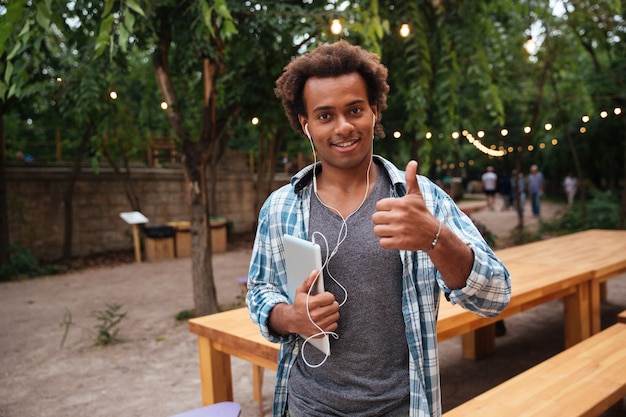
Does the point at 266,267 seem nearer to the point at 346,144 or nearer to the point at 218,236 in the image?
the point at 346,144

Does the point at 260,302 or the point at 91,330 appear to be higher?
the point at 260,302

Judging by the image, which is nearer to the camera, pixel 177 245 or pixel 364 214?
pixel 364 214

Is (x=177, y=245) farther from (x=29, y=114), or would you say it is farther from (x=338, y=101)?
(x=338, y=101)

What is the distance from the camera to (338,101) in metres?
1.35

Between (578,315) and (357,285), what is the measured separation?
356 cm

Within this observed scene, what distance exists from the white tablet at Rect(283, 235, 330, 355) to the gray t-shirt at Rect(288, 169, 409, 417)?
0.20 ft

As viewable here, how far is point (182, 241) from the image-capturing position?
38.5 feet

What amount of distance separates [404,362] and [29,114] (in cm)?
1093

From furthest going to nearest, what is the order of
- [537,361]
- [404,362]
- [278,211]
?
[537,361]
[278,211]
[404,362]

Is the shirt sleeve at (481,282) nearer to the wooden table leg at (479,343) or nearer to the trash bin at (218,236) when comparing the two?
the wooden table leg at (479,343)

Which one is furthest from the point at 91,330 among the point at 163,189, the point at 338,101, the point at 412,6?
the point at 163,189

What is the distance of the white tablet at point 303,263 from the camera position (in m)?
1.23

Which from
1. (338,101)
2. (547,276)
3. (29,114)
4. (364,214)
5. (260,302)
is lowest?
(547,276)

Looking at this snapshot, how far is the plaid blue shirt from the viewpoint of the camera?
1.21 m
